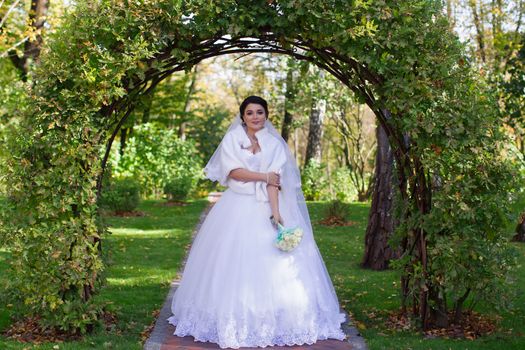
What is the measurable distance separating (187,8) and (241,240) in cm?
204

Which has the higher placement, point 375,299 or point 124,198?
point 124,198

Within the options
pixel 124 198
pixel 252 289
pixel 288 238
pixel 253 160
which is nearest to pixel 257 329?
pixel 252 289

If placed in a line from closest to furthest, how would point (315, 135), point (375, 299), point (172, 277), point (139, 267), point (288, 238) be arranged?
1. point (288, 238)
2. point (375, 299)
3. point (172, 277)
4. point (139, 267)
5. point (315, 135)

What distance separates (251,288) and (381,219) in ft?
11.6

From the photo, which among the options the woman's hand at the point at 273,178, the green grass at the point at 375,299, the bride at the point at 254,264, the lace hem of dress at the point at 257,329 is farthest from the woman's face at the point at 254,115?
the green grass at the point at 375,299

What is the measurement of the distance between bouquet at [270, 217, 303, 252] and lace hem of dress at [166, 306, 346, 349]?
556mm

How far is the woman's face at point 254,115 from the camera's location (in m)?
5.91

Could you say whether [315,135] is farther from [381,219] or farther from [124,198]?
[381,219]

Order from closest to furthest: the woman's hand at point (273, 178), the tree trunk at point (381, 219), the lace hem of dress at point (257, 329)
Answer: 1. the lace hem of dress at point (257, 329)
2. the woman's hand at point (273, 178)
3. the tree trunk at point (381, 219)

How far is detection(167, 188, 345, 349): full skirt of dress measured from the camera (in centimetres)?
543

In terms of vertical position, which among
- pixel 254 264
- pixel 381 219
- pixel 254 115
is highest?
pixel 254 115

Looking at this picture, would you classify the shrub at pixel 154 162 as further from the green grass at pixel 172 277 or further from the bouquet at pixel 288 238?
the bouquet at pixel 288 238

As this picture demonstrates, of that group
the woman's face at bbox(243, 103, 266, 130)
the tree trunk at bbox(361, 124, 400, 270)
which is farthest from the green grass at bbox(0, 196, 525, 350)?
the woman's face at bbox(243, 103, 266, 130)

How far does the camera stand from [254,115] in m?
5.91
